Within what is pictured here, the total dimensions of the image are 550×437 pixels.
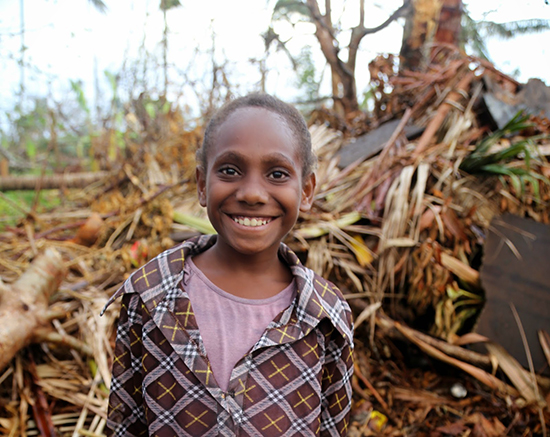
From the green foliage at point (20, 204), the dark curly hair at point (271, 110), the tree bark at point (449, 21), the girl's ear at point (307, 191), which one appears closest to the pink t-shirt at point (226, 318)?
the girl's ear at point (307, 191)

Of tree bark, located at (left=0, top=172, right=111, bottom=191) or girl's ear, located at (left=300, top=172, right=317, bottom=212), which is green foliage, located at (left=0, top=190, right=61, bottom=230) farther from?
girl's ear, located at (left=300, top=172, right=317, bottom=212)

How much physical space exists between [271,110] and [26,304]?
1574 millimetres

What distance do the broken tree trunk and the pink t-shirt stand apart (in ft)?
3.56

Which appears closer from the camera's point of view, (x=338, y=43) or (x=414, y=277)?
(x=414, y=277)

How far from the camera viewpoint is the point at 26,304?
188 cm

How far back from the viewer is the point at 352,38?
190 inches

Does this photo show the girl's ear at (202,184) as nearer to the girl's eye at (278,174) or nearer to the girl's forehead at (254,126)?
the girl's forehead at (254,126)

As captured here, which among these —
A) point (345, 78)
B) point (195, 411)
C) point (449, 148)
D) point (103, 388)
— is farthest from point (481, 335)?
point (345, 78)

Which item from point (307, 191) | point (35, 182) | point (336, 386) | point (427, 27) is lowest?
point (35, 182)

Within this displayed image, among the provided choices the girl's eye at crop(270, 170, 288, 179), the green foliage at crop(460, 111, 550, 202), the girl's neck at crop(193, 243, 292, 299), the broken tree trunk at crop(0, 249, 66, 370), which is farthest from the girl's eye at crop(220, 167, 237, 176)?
the green foliage at crop(460, 111, 550, 202)

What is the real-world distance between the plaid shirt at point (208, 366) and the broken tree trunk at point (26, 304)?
0.79 meters

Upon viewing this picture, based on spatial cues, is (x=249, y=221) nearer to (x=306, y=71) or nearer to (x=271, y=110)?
(x=271, y=110)

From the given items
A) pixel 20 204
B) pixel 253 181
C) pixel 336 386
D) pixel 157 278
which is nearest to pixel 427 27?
pixel 253 181

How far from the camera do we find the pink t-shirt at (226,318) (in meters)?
1.08
